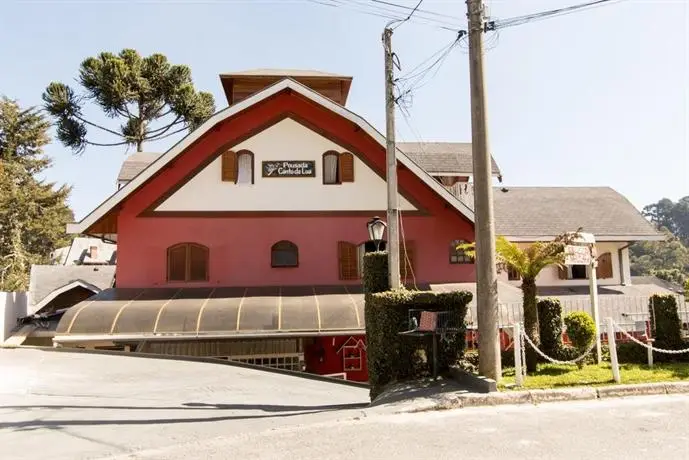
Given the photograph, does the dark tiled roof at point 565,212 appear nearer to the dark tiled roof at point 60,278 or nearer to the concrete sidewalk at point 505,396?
the concrete sidewalk at point 505,396

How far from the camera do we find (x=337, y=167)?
2008cm

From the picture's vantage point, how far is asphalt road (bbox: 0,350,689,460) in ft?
20.4

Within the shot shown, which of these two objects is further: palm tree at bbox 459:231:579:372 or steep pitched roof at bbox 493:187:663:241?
steep pitched roof at bbox 493:187:663:241

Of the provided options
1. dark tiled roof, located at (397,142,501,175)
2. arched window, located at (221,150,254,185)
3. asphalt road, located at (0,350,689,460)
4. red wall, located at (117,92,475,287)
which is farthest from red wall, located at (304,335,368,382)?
dark tiled roof, located at (397,142,501,175)

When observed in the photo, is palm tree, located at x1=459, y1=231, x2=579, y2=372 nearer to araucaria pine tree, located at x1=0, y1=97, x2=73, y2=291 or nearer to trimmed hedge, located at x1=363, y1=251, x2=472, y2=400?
trimmed hedge, located at x1=363, y1=251, x2=472, y2=400

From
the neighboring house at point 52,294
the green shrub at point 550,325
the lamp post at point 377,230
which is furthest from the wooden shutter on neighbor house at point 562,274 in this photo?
the neighboring house at point 52,294

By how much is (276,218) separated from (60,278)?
1579 centimetres

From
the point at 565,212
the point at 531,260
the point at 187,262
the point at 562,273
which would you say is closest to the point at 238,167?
the point at 187,262

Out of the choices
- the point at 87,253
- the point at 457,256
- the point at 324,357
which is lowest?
the point at 324,357

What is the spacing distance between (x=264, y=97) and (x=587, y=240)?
12.6 meters

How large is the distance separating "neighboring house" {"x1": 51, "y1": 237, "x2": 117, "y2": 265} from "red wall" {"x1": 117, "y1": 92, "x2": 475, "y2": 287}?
1053 inches

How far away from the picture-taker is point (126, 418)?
346 inches

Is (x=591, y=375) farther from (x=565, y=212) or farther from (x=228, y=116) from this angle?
(x=565, y=212)

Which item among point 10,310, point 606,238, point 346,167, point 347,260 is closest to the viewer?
point 347,260
